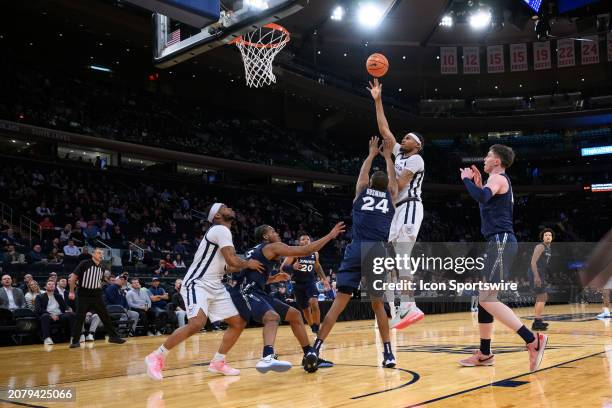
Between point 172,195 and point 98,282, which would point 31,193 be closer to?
point 172,195

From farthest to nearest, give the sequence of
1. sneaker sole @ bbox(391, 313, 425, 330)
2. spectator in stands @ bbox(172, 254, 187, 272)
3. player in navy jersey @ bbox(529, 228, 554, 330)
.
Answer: spectator in stands @ bbox(172, 254, 187, 272) → player in navy jersey @ bbox(529, 228, 554, 330) → sneaker sole @ bbox(391, 313, 425, 330)

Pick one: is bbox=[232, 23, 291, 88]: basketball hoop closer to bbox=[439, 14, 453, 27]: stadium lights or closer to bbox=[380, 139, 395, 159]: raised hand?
bbox=[380, 139, 395, 159]: raised hand

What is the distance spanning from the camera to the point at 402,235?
7512 mm

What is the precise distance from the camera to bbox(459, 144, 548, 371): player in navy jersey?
6230mm

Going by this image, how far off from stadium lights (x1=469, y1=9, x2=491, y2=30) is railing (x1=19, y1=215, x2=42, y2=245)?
2176 cm

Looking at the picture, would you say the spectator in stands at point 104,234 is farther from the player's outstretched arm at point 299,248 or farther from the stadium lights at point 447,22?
the stadium lights at point 447,22

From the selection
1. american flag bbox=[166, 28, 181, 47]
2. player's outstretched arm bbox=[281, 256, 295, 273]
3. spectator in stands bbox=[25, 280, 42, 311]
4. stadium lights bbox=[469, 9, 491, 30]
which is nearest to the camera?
american flag bbox=[166, 28, 181, 47]

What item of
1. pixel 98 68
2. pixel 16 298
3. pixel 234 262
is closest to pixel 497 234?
pixel 234 262

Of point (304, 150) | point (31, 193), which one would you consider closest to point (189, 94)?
point (304, 150)

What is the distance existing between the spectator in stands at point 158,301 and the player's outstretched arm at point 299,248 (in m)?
8.79

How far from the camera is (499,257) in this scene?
21.0 ft

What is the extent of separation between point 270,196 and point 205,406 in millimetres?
27960

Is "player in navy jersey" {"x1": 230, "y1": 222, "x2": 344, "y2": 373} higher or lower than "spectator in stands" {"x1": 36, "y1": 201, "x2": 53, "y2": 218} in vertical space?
lower

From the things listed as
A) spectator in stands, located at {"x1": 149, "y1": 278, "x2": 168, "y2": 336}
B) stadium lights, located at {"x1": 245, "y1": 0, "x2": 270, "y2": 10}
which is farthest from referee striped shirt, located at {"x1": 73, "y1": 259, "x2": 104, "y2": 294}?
stadium lights, located at {"x1": 245, "y1": 0, "x2": 270, "y2": 10}
